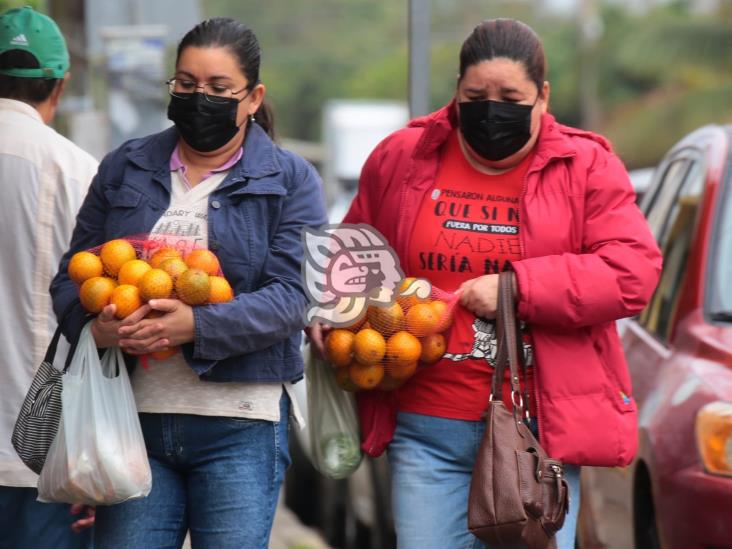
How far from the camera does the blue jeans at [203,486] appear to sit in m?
3.41

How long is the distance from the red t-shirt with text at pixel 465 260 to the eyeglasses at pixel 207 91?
592 mm

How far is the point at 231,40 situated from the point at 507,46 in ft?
2.29

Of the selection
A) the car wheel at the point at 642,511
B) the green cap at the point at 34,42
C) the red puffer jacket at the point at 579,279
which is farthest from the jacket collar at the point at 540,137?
the car wheel at the point at 642,511

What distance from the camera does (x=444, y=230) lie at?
3553mm

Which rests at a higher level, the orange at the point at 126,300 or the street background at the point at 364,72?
the orange at the point at 126,300

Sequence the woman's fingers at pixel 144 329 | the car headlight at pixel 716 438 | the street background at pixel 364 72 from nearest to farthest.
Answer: the woman's fingers at pixel 144 329 < the car headlight at pixel 716 438 < the street background at pixel 364 72

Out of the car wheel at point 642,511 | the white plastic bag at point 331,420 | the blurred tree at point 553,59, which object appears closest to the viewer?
the white plastic bag at point 331,420

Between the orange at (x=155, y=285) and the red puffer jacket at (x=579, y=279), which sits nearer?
the orange at (x=155, y=285)

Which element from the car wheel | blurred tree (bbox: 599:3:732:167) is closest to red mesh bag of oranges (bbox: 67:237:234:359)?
the car wheel

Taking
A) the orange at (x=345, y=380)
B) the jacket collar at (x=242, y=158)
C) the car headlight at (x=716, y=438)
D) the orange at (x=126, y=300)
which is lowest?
the car headlight at (x=716, y=438)

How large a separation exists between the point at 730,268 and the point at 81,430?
2.38 metres

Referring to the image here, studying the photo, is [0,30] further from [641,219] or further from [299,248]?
[641,219]

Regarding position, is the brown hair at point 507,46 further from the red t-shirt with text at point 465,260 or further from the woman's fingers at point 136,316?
the woman's fingers at point 136,316

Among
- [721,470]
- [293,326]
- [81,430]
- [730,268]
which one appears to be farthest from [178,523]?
[730,268]
